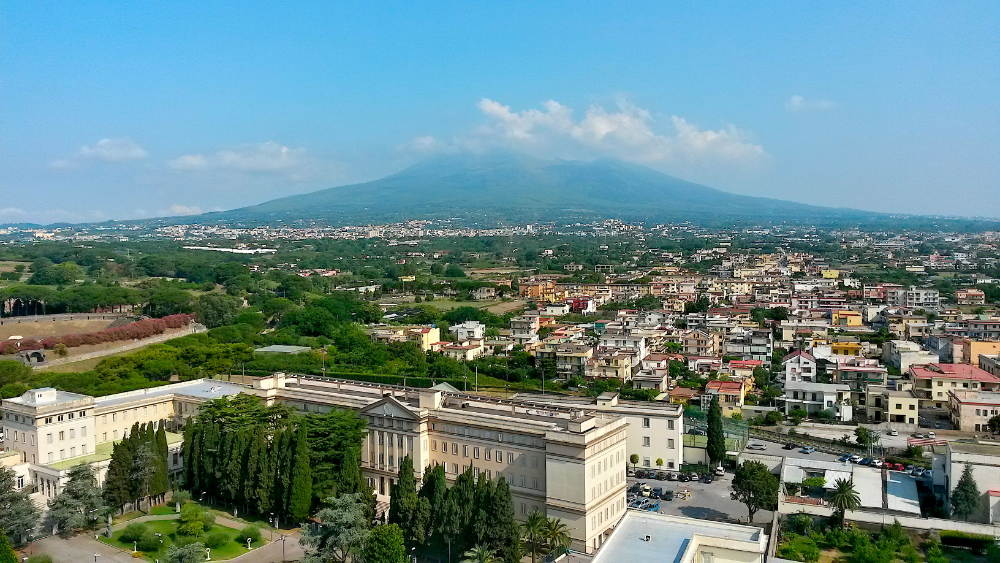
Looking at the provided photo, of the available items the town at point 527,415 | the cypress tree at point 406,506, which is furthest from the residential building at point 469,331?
the cypress tree at point 406,506

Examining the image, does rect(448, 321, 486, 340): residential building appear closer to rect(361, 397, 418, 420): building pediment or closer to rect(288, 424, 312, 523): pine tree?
rect(361, 397, 418, 420): building pediment

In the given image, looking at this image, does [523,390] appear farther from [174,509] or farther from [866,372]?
[174,509]

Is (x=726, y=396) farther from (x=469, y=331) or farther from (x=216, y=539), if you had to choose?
(x=216, y=539)

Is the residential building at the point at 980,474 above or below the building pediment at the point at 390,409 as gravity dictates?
below

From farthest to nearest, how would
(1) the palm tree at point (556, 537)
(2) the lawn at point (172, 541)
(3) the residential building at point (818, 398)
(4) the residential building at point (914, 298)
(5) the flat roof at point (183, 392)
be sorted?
(4) the residential building at point (914, 298)
(3) the residential building at point (818, 398)
(5) the flat roof at point (183, 392)
(2) the lawn at point (172, 541)
(1) the palm tree at point (556, 537)

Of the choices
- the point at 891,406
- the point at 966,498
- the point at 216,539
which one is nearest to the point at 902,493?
the point at 966,498

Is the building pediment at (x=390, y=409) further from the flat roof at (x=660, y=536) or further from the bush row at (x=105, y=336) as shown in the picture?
the bush row at (x=105, y=336)
